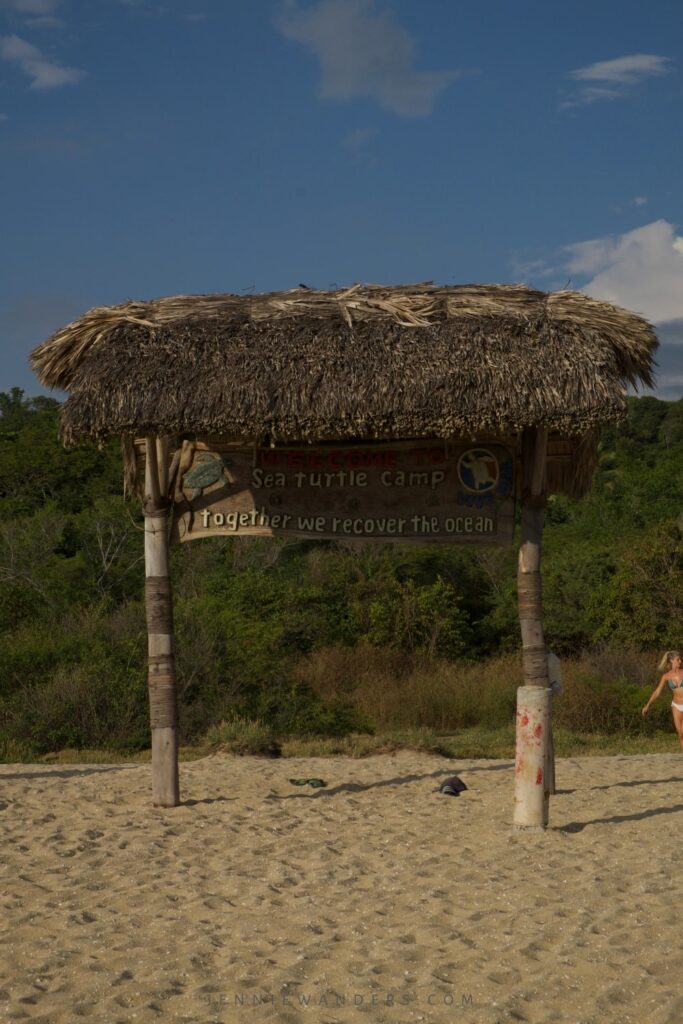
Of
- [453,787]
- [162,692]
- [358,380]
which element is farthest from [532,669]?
[162,692]

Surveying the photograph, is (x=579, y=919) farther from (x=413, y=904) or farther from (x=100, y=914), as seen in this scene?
(x=100, y=914)

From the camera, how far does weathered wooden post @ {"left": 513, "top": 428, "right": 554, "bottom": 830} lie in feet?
27.9

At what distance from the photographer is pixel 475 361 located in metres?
8.69

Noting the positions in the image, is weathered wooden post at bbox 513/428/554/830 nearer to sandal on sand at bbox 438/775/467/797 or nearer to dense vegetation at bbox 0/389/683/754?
sandal on sand at bbox 438/775/467/797

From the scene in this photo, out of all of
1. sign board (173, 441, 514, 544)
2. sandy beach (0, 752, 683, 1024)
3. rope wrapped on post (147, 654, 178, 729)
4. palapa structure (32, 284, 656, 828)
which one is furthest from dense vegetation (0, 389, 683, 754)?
sandy beach (0, 752, 683, 1024)

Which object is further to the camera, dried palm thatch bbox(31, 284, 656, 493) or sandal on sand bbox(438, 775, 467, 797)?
sandal on sand bbox(438, 775, 467, 797)

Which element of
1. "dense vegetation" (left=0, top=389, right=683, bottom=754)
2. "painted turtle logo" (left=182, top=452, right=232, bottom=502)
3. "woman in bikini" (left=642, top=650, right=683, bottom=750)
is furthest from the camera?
"dense vegetation" (left=0, top=389, right=683, bottom=754)

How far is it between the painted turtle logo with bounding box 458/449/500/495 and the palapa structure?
17cm

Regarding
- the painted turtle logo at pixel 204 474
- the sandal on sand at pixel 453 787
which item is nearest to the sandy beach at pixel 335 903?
the sandal on sand at pixel 453 787

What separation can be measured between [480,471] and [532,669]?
1655 mm

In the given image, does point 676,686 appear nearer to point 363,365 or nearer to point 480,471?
point 480,471

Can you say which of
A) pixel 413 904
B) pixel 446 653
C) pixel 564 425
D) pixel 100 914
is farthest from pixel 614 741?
pixel 100 914

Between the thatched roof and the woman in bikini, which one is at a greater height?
the thatched roof

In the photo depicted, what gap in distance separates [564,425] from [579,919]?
3.64 m
